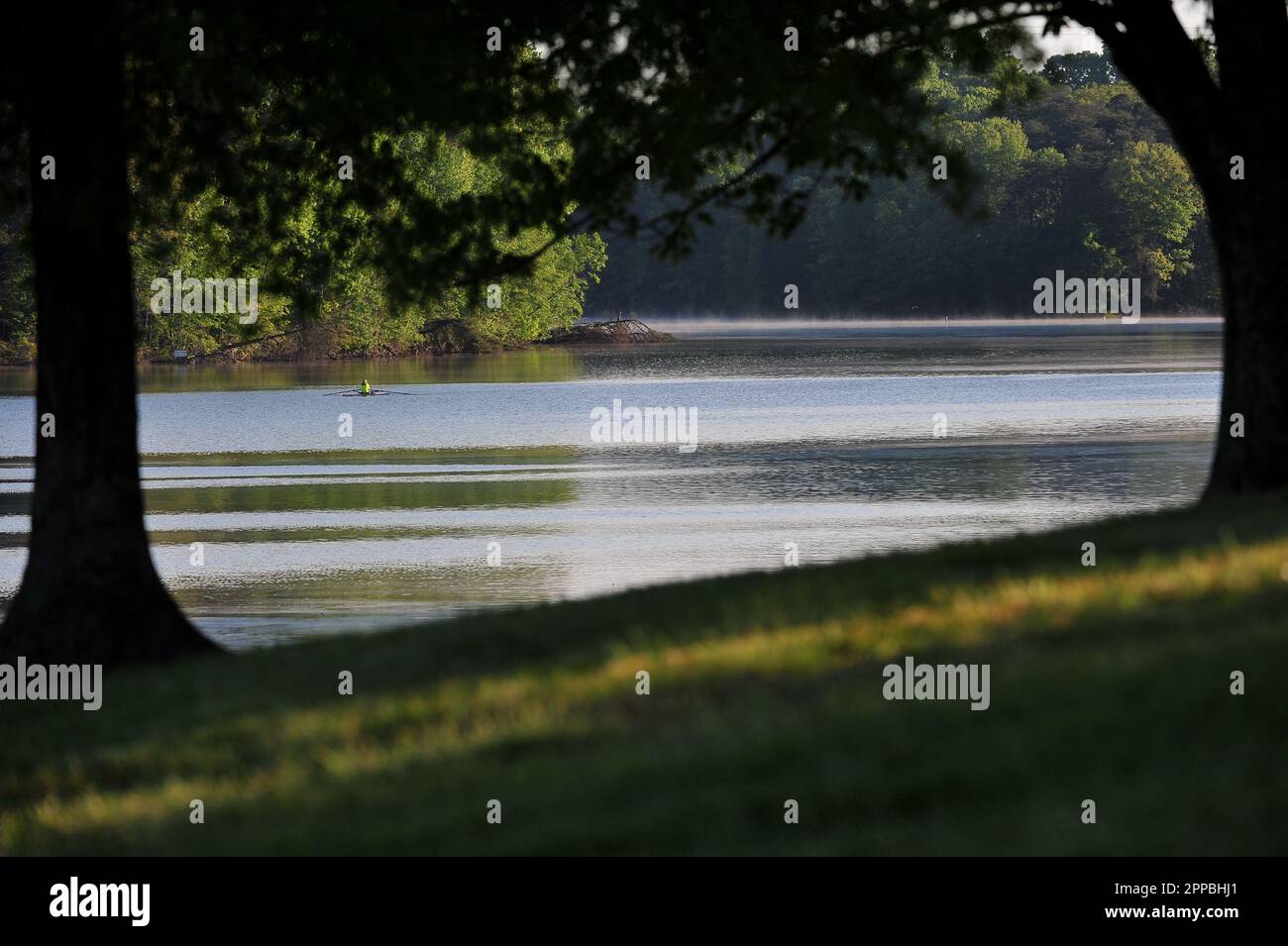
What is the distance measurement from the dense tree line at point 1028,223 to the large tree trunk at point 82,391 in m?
108

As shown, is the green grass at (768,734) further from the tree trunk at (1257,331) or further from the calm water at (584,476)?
the calm water at (584,476)

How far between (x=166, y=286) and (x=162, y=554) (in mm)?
59692

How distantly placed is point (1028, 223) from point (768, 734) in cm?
13579

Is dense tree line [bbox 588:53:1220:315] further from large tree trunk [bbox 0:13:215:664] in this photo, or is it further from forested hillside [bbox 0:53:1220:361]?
large tree trunk [bbox 0:13:215:664]

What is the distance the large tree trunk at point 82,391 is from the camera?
47.0 ft

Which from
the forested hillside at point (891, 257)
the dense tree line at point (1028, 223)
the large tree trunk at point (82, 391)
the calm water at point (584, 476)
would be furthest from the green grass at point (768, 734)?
the dense tree line at point (1028, 223)

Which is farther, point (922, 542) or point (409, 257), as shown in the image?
point (922, 542)

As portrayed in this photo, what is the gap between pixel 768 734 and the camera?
790 centimetres

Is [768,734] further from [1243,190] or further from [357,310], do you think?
[357,310]

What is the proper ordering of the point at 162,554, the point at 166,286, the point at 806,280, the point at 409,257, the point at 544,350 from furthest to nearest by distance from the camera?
the point at 806,280 < the point at 544,350 < the point at 166,286 < the point at 162,554 < the point at 409,257

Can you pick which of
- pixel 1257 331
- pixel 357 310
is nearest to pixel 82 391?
pixel 1257 331

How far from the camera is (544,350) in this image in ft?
378
